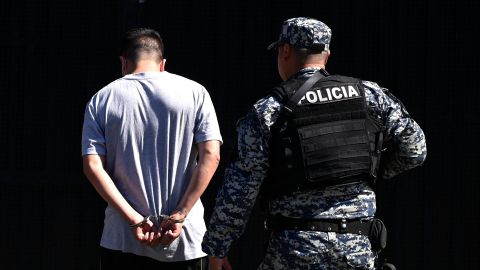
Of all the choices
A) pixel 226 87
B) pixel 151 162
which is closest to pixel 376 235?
pixel 151 162

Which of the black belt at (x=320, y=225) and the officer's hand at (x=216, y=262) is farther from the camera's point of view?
the officer's hand at (x=216, y=262)

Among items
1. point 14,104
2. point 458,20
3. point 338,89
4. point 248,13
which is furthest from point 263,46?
point 338,89

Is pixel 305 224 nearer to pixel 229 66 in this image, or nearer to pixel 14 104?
pixel 229 66

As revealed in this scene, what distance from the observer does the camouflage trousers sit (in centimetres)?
344

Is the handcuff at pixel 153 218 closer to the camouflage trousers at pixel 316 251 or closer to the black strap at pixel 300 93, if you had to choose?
the camouflage trousers at pixel 316 251

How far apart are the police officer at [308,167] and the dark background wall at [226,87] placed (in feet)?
5.87

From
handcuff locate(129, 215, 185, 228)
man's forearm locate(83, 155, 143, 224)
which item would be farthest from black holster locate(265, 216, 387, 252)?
man's forearm locate(83, 155, 143, 224)

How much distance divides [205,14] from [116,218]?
200 centimetres

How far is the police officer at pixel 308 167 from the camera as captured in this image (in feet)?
11.3

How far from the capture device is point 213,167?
3717mm

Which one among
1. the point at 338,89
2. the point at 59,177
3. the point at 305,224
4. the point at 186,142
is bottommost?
the point at 59,177

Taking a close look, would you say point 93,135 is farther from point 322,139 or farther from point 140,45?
point 322,139

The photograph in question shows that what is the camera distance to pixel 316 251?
3441 millimetres

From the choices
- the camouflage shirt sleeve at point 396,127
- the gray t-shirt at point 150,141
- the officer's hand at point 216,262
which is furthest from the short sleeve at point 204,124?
the camouflage shirt sleeve at point 396,127
